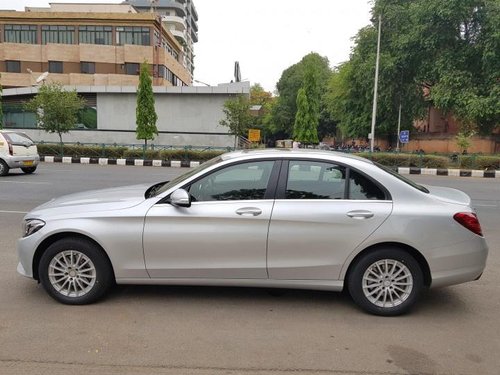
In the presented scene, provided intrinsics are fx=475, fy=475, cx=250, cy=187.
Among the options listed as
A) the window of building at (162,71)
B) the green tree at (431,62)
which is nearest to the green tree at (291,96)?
the window of building at (162,71)

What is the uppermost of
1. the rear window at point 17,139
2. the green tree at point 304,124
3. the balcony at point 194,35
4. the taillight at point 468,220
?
the balcony at point 194,35

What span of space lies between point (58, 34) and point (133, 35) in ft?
26.5

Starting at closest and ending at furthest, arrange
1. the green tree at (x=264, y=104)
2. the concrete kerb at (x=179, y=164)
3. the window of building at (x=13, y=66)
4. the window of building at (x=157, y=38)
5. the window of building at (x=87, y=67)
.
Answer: the concrete kerb at (x=179, y=164) → the window of building at (x=157, y=38) → the window of building at (x=87, y=67) → the window of building at (x=13, y=66) → the green tree at (x=264, y=104)

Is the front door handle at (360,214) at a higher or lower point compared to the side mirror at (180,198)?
lower

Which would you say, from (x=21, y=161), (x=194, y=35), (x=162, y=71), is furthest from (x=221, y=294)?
(x=194, y=35)

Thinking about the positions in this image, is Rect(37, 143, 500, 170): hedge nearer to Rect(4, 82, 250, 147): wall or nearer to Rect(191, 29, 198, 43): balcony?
Rect(4, 82, 250, 147): wall

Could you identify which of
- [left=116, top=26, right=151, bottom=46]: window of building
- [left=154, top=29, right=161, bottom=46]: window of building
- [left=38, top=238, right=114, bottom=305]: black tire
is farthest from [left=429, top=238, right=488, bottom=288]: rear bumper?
[left=154, top=29, right=161, bottom=46]: window of building

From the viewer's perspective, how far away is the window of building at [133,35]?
161ft

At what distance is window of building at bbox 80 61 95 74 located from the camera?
5028cm

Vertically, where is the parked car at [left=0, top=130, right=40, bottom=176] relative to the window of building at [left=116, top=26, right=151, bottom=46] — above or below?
below

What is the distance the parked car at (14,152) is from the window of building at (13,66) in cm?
4070

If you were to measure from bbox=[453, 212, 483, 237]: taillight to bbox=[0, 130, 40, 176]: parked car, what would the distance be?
14.8 m

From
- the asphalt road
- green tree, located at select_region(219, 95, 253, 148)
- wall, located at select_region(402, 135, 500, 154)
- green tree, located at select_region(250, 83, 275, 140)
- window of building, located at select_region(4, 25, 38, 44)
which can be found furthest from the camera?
green tree, located at select_region(250, 83, 275, 140)

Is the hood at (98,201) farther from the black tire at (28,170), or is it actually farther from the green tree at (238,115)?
the green tree at (238,115)
